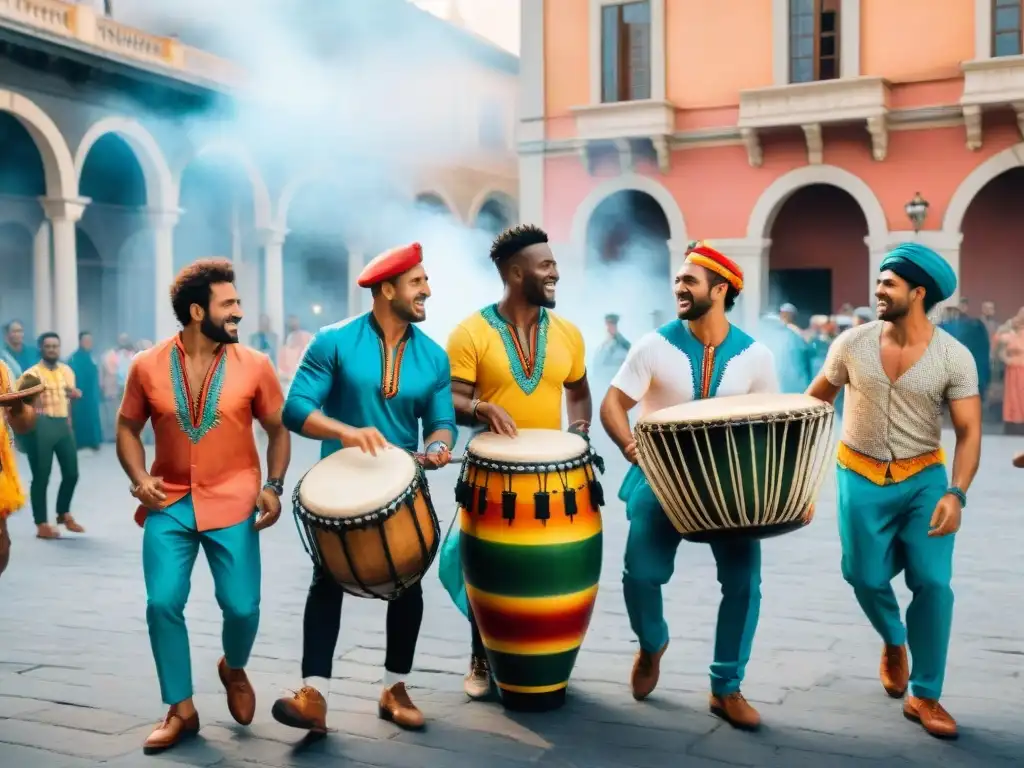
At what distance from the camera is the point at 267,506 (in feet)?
14.1

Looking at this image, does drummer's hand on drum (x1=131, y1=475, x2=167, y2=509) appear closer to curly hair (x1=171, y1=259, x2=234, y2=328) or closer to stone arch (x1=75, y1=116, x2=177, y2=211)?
curly hair (x1=171, y1=259, x2=234, y2=328)

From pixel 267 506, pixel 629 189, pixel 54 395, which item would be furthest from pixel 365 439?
pixel 629 189

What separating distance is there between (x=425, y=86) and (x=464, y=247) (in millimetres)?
3457

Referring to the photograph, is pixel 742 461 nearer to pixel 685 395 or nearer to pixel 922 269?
pixel 685 395

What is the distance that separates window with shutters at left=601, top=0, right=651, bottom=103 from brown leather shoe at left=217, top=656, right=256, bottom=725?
16.7m

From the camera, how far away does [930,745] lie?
407cm

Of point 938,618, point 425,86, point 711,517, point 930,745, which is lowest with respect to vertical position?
point 930,745

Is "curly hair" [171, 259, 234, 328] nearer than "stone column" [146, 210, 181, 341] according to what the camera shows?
Yes

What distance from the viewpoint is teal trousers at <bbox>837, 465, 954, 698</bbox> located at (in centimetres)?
430

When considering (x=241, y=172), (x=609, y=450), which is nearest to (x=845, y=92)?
(x=609, y=450)

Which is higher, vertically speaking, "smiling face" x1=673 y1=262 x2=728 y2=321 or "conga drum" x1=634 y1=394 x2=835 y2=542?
"smiling face" x1=673 y1=262 x2=728 y2=321

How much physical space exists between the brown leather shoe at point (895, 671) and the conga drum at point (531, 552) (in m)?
1.10

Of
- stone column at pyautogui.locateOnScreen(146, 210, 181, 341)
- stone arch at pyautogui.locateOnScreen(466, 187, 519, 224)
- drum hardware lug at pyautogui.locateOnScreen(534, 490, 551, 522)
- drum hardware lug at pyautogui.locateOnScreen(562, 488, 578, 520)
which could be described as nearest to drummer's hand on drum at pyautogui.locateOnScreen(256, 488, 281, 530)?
drum hardware lug at pyautogui.locateOnScreen(534, 490, 551, 522)

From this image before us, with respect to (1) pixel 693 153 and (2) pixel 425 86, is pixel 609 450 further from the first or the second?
(2) pixel 425 86
